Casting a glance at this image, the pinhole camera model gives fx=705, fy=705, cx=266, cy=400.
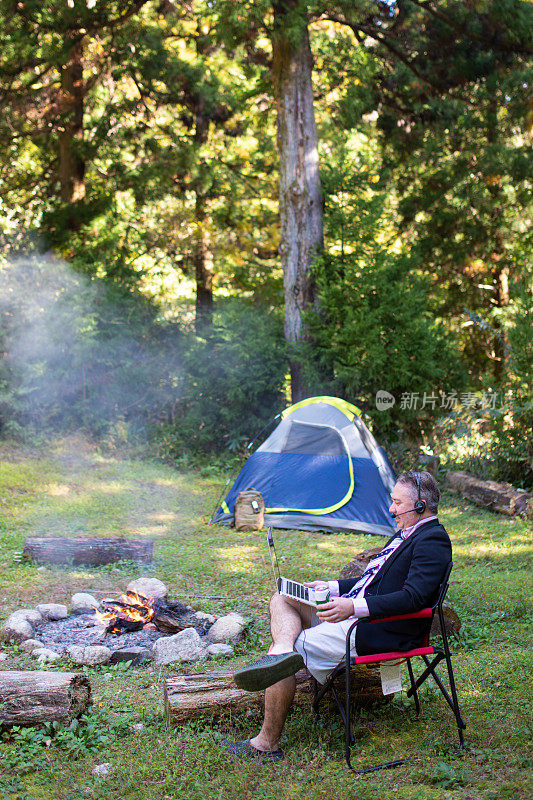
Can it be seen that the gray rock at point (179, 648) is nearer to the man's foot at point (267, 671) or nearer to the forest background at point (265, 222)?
the man's foot at point (267, 671)

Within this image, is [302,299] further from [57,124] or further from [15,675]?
[15,675]

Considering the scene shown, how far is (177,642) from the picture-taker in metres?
4.16

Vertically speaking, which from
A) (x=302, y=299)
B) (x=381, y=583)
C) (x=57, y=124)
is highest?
(x=57, y=124)

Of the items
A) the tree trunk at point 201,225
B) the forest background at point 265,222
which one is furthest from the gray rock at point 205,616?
the tree trunk at point 201,225

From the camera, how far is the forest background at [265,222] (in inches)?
402

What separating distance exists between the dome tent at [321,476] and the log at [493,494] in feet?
3.42

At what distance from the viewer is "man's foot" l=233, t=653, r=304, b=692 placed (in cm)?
274

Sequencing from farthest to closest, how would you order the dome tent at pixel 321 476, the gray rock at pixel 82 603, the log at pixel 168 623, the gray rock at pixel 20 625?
the dome tent at pixel 321 476, the gray rock at pixel 82 603, the log at pixel 168 623, the gray rock at pixel 20 625

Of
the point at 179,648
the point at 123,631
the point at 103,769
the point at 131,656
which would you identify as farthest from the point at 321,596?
the point at 123,631

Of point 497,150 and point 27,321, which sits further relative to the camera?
point 497,150

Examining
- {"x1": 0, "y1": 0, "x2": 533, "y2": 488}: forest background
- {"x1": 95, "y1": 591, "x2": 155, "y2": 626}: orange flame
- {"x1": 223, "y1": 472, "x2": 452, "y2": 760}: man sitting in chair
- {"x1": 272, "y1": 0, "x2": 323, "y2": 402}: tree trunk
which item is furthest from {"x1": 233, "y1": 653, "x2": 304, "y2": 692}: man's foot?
{"x1": 272, "y1": 0, "x2": 323, "y2": 402}: tree trunk

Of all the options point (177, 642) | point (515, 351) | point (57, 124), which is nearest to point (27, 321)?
point (57, 124)

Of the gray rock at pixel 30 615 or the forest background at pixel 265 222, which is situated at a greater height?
the forest background at pixel 265 222

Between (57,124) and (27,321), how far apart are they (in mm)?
4273
